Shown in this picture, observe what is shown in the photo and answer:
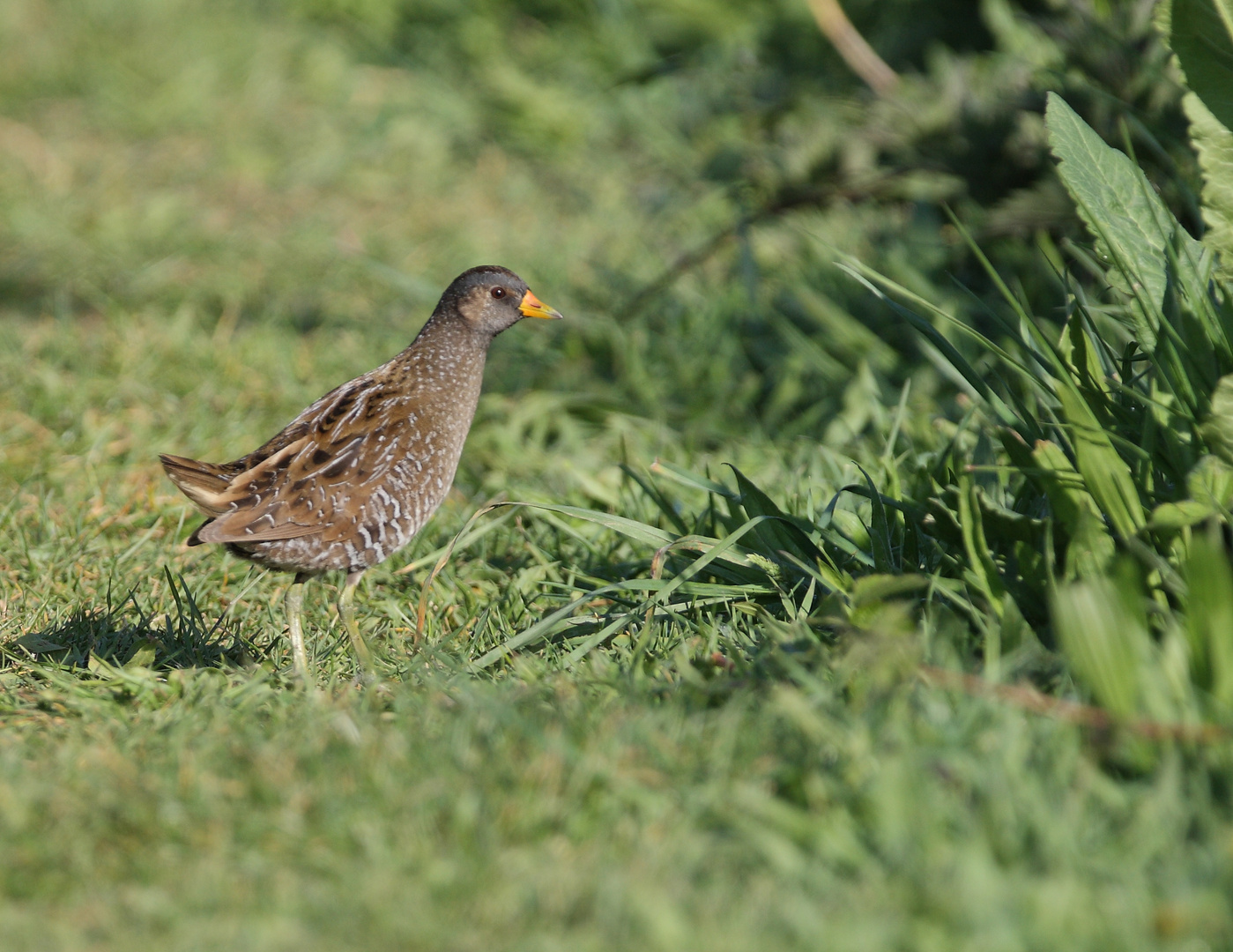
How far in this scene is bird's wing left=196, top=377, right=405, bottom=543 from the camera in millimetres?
3562

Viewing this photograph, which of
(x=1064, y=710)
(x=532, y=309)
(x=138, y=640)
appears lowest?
(x=138, y=640)

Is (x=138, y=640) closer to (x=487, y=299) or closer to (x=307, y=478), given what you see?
(x=307, y=478)

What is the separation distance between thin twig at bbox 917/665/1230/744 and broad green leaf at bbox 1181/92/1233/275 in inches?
50.2

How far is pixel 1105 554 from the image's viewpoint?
288cm

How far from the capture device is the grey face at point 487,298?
4.27m

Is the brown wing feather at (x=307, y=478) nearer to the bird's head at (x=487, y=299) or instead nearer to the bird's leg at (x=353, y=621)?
the bird's leg at (x=353, y=621)

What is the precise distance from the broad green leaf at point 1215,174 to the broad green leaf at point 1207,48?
0.10ft

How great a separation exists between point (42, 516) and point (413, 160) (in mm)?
4555

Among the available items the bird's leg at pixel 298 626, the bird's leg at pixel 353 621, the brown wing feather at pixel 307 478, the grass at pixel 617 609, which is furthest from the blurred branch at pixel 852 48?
the bird's leg at pixel 298 626

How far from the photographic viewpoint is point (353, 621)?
12.1ft

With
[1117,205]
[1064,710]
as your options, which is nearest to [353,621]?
[1064,710]

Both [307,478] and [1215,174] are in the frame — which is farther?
[307,478]

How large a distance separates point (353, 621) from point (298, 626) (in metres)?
0.17

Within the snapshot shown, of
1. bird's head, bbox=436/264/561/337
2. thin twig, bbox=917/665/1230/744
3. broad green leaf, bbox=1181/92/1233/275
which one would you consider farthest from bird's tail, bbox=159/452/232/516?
broad green leaf, bbox=1181/92/1233/275
